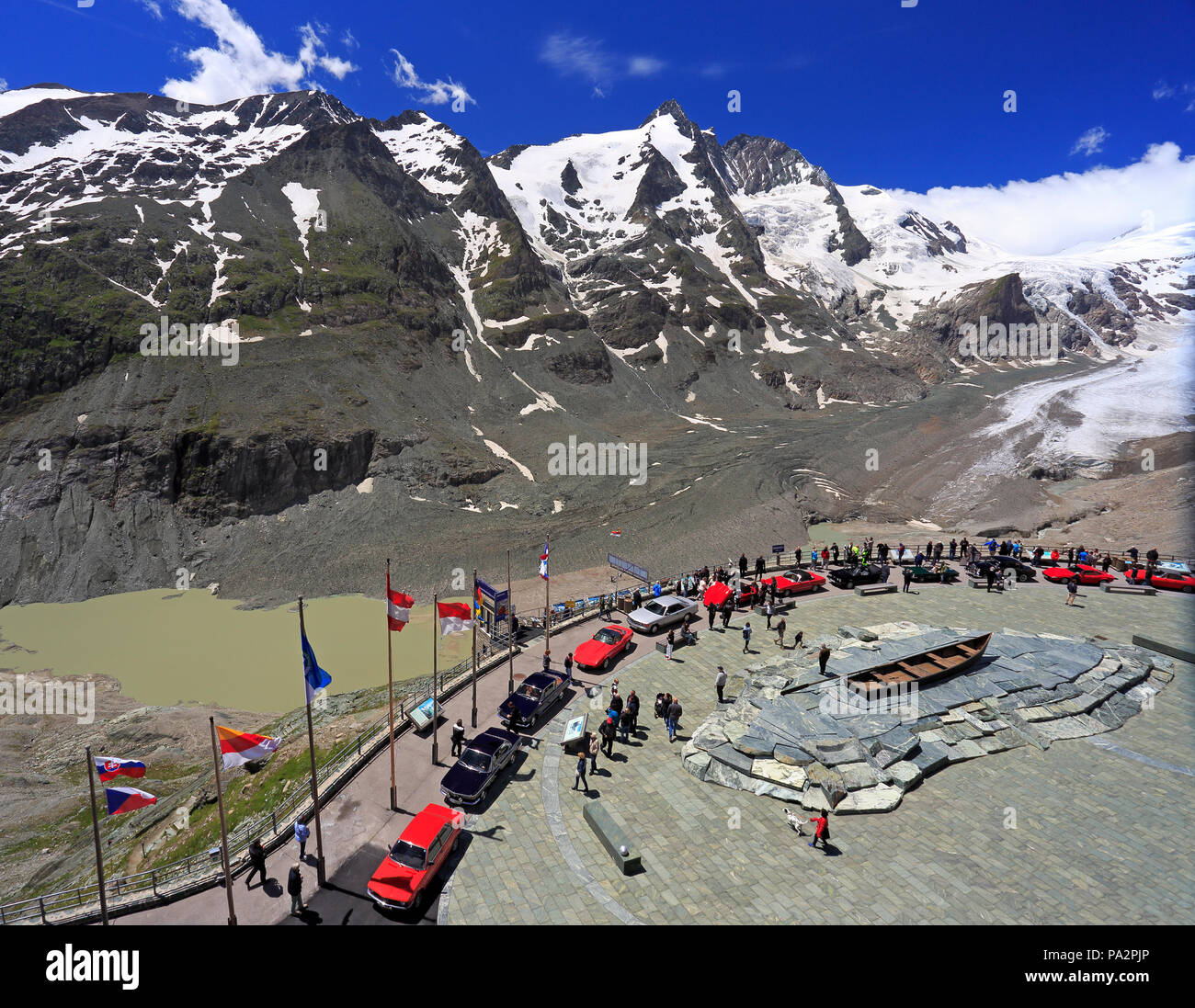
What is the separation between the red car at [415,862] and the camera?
1275 centimetres

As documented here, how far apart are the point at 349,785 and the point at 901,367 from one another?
144490 millimetres

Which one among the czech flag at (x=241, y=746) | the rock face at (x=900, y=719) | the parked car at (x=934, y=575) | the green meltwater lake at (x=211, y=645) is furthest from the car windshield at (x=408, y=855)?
A: the parked car at (x=934, y=575)

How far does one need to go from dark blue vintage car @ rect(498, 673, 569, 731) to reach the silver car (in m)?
6.40

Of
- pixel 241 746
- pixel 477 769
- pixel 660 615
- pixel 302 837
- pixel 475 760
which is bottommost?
pixel 302 837

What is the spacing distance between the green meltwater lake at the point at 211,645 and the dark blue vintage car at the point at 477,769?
1602cm

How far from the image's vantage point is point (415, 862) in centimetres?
1320

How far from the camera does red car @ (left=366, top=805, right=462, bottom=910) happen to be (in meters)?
12.8

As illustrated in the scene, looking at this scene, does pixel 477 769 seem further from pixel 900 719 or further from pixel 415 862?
pixel 900 719

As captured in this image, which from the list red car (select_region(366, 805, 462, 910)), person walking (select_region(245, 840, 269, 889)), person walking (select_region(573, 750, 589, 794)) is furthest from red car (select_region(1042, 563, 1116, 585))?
person walking (select_region(245, 840, 269, 889))

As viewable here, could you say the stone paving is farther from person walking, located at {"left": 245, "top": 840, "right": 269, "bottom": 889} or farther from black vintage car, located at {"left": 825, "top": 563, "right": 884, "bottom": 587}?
black vintage car, located at {"left": 825, "top": 563, "right": 884, "bottom": 587}

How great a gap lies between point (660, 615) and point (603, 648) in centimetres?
464

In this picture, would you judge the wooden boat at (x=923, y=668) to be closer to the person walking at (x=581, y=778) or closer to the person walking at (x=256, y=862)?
the person walking at (x=581, y=778)

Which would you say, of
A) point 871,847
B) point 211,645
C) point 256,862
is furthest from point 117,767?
point 211,645
